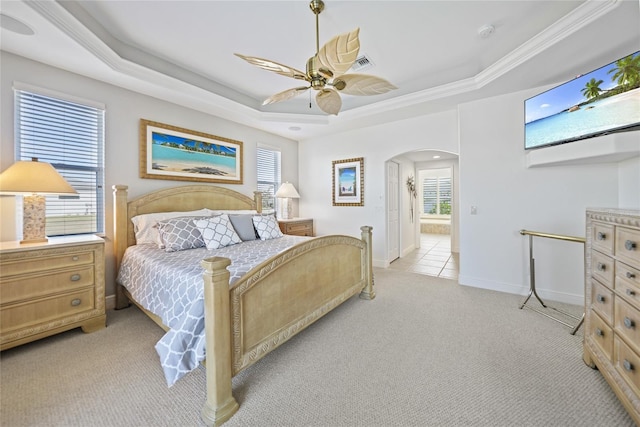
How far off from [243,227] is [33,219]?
1887 mm

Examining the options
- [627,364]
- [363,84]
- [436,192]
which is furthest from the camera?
[436,192]

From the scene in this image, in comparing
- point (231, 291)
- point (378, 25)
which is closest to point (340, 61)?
point (378, 25)

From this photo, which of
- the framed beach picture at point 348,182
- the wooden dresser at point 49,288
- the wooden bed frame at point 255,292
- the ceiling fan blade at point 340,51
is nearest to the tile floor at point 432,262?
the framed beach picture at point 348,182

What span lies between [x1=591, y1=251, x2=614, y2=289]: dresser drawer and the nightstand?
3.89 metres

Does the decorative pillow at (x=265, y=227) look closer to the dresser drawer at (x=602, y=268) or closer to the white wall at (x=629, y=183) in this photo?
the dresser drawer at (x=602, y=268)

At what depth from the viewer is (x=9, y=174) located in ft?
6.76

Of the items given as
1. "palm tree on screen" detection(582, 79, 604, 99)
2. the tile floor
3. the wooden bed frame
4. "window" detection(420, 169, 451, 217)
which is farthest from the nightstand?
"window" detection(420, 169, 451, 217)

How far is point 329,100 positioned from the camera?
7.97 ft

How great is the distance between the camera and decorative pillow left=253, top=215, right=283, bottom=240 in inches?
130

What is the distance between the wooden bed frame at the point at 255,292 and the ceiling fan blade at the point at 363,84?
1.44 meters

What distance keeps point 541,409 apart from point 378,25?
323cm

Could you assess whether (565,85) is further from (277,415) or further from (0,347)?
(0,347)

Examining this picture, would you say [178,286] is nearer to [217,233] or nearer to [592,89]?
[217,233]

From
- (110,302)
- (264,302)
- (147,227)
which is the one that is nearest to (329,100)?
(264,302)
